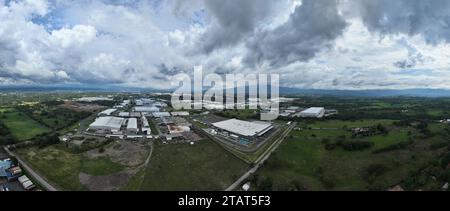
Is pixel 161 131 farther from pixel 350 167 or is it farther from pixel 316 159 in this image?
pixel 350 167

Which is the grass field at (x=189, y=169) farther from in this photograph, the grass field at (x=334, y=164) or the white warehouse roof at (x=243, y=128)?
the white warehouse roof at (x=243, y=128)

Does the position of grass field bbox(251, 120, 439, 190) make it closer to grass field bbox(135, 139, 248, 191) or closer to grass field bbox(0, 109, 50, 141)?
grass field bbox(135, 139, 248, 191)

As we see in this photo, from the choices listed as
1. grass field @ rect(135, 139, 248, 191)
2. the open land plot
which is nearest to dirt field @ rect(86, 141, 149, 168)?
the open land plot

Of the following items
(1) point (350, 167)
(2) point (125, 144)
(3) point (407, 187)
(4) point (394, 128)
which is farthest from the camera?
(4) point (394, 128)

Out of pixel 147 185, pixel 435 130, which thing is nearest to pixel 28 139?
pixel 147 185

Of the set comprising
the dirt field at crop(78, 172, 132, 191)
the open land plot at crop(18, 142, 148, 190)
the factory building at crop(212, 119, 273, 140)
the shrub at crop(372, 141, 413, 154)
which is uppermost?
the factory building at crop(212, 119, 273, 140)

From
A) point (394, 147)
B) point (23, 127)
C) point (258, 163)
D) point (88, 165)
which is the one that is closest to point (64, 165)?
point (88, 165)

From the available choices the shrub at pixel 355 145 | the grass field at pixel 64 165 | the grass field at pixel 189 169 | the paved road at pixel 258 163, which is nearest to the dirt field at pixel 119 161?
the grass field at pixel 64 165
